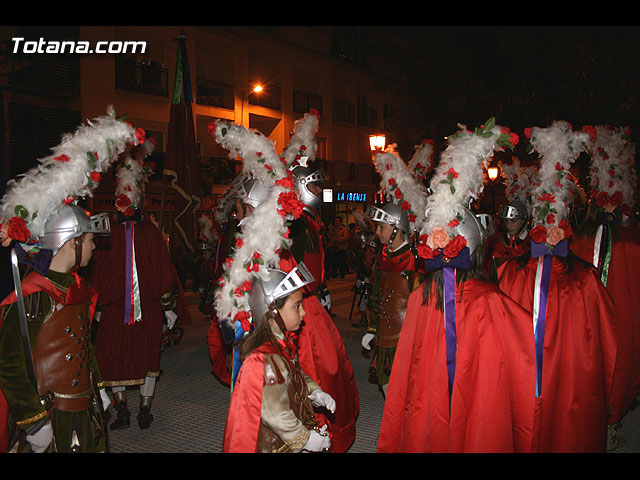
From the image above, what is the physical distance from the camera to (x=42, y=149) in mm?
17797

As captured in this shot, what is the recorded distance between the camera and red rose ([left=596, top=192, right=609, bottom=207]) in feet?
19.2

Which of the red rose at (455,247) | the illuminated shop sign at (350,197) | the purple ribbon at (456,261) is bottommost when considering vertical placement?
the purple ribbon at (456,261)

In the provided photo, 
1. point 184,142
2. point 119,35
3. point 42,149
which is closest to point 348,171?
point 119,35

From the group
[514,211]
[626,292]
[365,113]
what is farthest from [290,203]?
[365,113]

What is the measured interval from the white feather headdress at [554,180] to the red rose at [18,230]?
3.90 meters

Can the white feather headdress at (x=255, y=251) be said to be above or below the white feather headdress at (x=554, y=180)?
below

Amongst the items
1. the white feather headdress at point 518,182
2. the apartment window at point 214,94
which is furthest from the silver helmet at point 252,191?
the apartment window at point 214,94

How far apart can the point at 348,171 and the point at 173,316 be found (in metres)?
25.4

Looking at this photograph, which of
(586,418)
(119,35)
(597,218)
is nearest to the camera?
(586,418)

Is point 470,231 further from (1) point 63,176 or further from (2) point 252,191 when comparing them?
(1) point 63,176

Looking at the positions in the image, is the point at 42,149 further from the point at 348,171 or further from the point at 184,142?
the point at 348,171

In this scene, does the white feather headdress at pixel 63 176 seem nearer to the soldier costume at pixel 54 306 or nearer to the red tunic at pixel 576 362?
the soldier costume at pixel 54 306

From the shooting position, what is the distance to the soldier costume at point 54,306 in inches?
125

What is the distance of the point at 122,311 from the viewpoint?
18.1 feet
